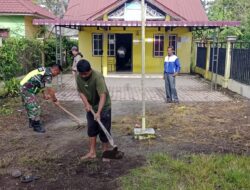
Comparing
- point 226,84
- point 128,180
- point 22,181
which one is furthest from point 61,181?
point 226,84

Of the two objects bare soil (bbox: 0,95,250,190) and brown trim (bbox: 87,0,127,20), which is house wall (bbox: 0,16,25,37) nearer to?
brown trim (bbox: 87,0,127,20)

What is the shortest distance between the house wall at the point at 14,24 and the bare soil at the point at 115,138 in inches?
459

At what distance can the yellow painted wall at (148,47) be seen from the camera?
21.2 metres

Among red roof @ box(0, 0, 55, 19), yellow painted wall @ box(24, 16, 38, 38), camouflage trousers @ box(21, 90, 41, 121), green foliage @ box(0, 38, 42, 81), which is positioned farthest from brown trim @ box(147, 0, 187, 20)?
camouflage trousers @ box(21, 90, 41, 121)

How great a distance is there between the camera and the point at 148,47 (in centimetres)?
2133

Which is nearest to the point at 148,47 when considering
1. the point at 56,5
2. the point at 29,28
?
the point at 29,28

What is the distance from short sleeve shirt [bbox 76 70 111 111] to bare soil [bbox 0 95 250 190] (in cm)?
97

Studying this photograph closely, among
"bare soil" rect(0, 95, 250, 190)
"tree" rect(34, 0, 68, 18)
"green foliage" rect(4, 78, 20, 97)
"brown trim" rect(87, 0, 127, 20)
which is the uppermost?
"tree" rect(34, 0, 68, 18)

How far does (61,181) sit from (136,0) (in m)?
16.8

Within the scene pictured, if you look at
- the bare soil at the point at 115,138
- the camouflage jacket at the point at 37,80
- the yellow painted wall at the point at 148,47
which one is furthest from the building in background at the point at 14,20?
the camouflage jacket at the point at 37,80

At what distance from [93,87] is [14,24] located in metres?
17.7

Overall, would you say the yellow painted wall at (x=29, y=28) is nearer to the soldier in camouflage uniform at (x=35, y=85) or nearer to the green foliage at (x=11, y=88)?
the green foliage at (x=11, y=88)

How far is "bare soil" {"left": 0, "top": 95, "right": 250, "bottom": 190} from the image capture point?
512 centimetres

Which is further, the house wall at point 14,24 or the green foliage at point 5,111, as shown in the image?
the house wall at point 14,24
